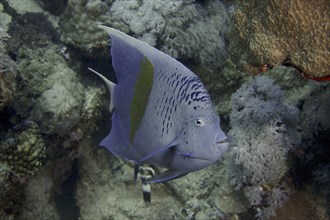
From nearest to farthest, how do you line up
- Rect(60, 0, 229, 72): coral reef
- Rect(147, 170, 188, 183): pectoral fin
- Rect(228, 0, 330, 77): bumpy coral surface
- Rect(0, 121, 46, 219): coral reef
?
1. Rect(147, 170, 188, 183): pectoral fin
2. Rect(228, 0, 330, 77): bumpy coral surface
3. Rect(0, 121, 46, 219): coral reef
4. Rect(60, 0, 229, 72): coral reef

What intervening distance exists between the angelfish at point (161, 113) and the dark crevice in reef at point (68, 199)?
11.5 feet

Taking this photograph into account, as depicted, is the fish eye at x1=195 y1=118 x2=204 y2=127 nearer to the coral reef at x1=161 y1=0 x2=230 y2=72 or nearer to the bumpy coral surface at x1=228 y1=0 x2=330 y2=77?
the bumpy coral surface at x1=228 y1=0 x2=330 y2=77

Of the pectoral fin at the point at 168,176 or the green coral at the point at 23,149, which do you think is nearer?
the pectoral fin at the point at 168,176

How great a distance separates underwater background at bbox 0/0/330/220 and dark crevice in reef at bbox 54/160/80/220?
2 centimetres

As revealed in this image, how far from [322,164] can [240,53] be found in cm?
157

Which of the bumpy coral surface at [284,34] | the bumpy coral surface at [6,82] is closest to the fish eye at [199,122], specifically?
the bumpy coral surface at [284,34]

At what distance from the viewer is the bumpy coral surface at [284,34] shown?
2.26 metres

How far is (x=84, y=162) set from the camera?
200 inches

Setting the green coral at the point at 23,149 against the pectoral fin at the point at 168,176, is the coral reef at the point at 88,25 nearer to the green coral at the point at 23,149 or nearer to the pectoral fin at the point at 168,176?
the green coral at the point at 23,149

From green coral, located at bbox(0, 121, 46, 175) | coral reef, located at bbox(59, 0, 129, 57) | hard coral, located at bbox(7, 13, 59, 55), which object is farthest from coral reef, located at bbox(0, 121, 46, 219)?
coral reef, located at bbox(59, 0, 129, 57)

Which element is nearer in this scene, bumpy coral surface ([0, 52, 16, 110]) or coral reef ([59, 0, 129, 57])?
bumpy coral surface ([0, 52, 16, 110])

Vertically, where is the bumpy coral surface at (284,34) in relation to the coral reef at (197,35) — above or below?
above

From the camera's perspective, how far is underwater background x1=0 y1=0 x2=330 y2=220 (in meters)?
2.65

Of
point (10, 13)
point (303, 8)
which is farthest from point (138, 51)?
point (10, 13)
